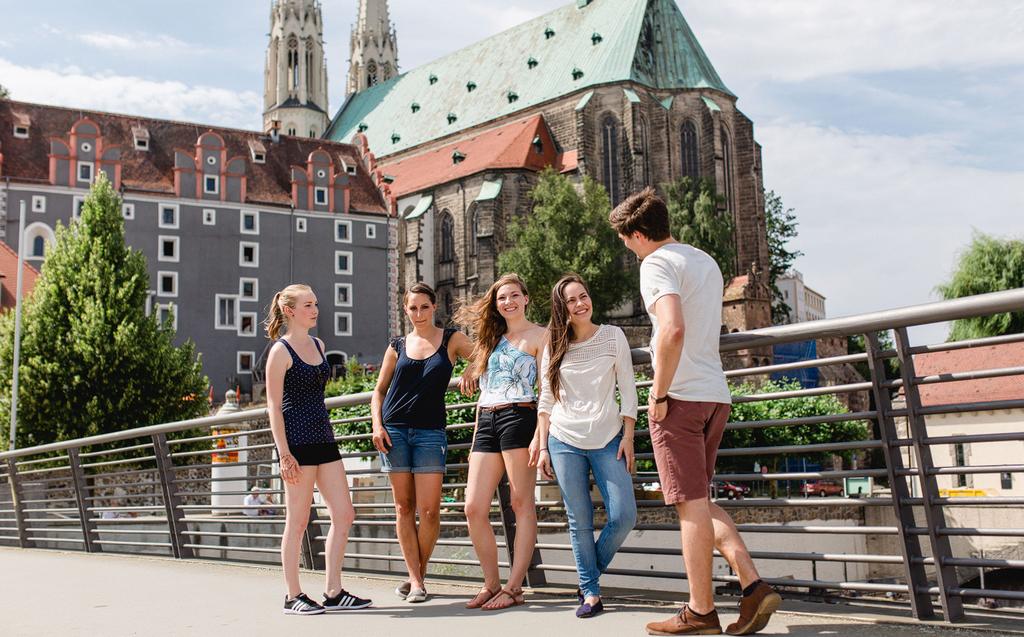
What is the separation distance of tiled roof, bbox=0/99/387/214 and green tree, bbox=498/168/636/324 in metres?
8.32

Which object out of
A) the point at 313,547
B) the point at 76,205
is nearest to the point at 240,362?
the point at 76,205

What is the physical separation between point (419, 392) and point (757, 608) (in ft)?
7.47

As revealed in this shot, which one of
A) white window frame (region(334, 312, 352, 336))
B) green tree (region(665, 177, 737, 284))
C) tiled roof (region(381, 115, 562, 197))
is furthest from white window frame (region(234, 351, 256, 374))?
green tree (region(665, 177, 737, 284))

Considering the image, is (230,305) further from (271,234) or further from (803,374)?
(803,374)

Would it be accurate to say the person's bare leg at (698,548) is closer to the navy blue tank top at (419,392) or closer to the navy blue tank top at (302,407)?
the navy blue tank top at (419,392)

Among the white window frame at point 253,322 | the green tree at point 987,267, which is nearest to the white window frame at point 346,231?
the white window frame at point 253,322

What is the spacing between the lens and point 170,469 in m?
8.56

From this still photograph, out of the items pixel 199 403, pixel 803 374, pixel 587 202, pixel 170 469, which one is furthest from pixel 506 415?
pixel 803 374

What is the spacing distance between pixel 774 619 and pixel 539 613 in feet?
3.59

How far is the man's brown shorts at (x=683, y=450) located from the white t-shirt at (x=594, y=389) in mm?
491

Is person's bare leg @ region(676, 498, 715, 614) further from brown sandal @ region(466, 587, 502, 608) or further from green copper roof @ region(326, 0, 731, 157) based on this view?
green copper roof @ region(326, 0, 731, 157)

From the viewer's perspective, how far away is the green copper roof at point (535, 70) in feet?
205

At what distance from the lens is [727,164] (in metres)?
60.5

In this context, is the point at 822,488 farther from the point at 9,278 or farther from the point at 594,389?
the point at 594,389
